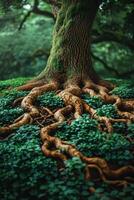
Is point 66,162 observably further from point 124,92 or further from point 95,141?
point 124,92

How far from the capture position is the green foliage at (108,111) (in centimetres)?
821

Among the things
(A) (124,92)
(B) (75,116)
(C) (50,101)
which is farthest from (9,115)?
(A) (124,92)

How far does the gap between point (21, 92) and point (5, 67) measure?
11.6 metres

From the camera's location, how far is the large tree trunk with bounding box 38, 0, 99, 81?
10.6 metres

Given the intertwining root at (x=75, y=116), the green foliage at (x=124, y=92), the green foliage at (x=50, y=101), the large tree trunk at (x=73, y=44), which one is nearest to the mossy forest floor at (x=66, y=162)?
A: the intertwining root at (x=75, y=116)

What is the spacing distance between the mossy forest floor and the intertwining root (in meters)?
0.15

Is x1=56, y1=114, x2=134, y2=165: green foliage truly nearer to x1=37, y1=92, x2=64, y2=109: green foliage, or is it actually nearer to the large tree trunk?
x1=37, y1=92, x2=64, y2=109: green foliage

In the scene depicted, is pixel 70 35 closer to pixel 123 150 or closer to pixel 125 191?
pixel 123 150

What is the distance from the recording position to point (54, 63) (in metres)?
10.7

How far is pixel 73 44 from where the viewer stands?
35.3ft

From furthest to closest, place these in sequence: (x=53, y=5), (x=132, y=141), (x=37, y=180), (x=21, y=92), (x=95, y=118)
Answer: (x=53, y=5)
(x=21, y=92)
(x=95, y=118)
(x=132, y=141)
(x=37, y=180)

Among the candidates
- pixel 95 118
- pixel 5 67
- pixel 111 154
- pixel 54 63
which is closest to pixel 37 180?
pixel 111 154

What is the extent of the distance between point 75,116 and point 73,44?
10.7 ft

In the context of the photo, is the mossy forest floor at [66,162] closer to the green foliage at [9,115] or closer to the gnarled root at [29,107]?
the green foliage at [9,115]
